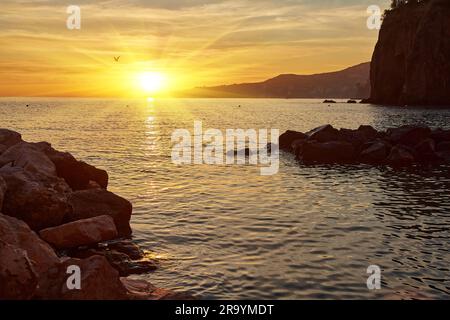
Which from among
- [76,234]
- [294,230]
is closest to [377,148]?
[294,230]

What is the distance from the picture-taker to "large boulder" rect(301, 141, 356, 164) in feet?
127

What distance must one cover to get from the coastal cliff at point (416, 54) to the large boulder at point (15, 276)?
129 m

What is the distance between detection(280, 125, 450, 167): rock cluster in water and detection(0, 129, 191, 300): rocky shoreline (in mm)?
21574

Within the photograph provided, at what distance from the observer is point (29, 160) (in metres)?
17.7

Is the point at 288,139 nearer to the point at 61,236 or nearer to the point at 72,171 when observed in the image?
the point at 72,171

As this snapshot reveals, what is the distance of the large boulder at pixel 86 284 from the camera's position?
927 cm

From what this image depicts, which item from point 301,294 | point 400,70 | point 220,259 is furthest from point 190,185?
point 400,70

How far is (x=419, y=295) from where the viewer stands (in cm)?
1212

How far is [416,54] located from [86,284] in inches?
5196

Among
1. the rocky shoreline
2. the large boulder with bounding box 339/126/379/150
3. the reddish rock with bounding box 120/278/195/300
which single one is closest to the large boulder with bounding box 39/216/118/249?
the rocky shoreline

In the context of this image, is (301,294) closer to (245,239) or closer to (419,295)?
(419,295)

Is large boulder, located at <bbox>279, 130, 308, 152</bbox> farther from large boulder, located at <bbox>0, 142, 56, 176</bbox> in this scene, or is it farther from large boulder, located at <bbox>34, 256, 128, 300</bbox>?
large boulder, located at <bbox>34, 256, 128, 300</bbox>

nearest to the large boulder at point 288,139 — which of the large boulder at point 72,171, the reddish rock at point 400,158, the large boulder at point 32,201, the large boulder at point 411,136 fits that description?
the large boulder at point 411,136

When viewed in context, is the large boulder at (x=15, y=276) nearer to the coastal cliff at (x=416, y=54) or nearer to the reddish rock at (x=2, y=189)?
the reddish rock at (x=2, y=189)
